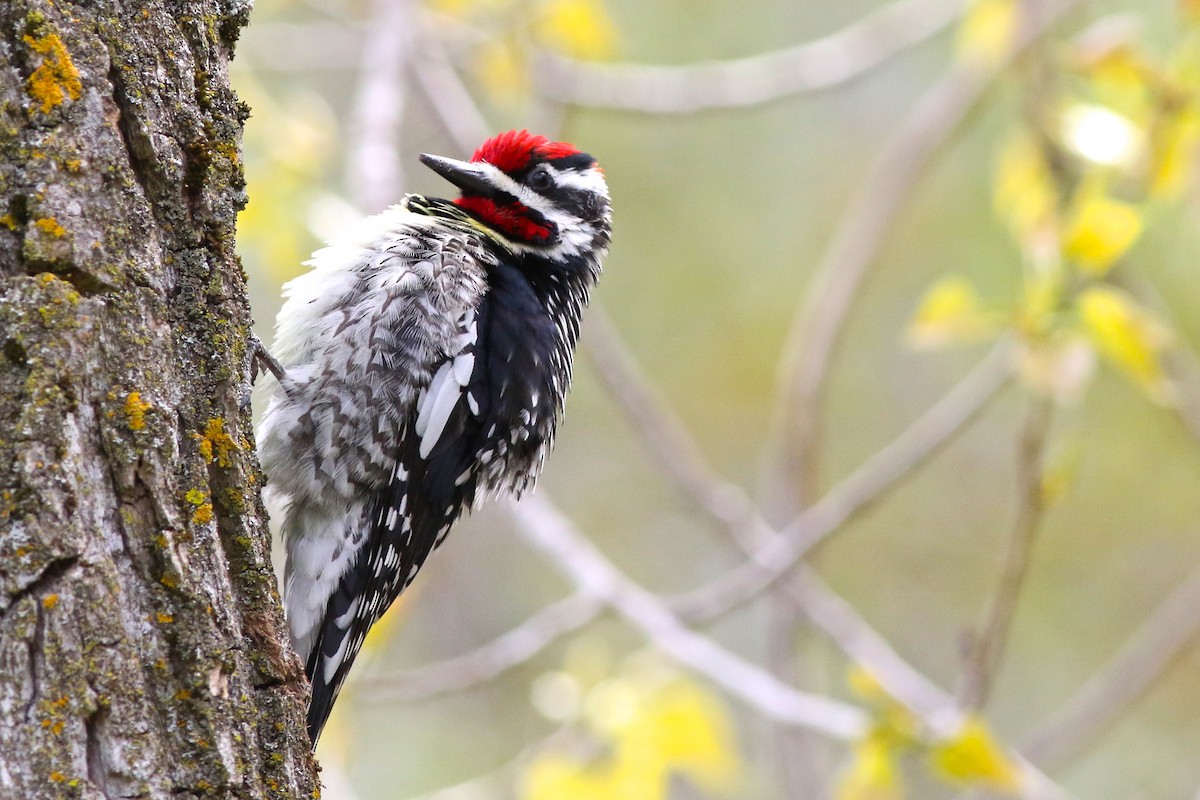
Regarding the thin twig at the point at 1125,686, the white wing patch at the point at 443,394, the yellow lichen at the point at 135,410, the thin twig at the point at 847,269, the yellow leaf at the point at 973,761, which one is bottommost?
the yellow leaf at the point at 973,761

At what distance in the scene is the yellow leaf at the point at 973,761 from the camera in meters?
2.71

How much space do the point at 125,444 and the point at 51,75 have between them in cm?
47

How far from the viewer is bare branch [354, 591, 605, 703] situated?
363 cm

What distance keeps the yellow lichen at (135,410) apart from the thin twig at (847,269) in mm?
3103

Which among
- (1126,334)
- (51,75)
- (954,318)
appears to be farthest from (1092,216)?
(51,75)

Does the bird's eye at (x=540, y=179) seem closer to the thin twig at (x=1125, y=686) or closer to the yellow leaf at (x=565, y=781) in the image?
the yellow leaf at (x=565, y=781)

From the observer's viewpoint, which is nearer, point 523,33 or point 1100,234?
point 1100,234

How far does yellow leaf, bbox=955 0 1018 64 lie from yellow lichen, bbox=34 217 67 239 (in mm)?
3182

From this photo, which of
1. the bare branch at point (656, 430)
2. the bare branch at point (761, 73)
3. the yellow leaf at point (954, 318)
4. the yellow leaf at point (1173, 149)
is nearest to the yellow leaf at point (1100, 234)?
the yellow leaf at point (954, 318)

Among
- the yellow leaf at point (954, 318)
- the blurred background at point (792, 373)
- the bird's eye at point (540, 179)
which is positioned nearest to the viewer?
the yellow leaf at point (954, 318)

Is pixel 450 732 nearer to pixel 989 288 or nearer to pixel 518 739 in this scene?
pixel 518 739

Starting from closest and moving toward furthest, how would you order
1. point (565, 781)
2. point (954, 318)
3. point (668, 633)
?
1. point (954, 318)
2. point (668, 633)
3. point (565, 781)

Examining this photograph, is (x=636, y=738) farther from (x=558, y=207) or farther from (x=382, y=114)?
(x=382, y=114)

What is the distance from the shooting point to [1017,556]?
2.84 metres
